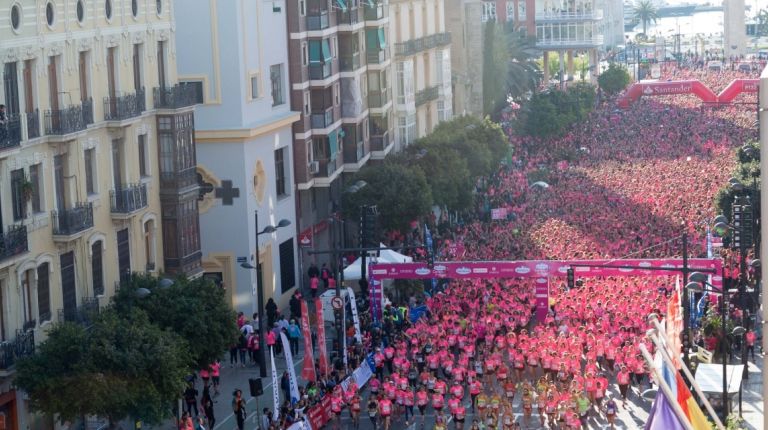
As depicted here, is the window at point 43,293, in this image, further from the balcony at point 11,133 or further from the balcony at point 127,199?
the balcony at point 127,199

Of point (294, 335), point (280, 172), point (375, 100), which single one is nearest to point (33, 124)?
point (294, 335)

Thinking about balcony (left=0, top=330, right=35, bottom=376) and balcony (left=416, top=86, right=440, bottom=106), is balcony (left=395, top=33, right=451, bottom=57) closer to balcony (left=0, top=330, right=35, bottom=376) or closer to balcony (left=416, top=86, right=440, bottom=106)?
balcony (left=416, top=86, right=440, bottom=106)

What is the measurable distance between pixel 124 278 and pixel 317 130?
20.9 meters

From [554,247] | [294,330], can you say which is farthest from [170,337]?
[554,247]

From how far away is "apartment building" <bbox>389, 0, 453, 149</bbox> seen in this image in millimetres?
77125

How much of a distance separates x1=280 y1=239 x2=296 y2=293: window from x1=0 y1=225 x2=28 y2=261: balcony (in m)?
21.9

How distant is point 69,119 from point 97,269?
159 inches

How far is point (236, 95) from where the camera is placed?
180 ft

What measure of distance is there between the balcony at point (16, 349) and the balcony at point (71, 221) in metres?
3.04

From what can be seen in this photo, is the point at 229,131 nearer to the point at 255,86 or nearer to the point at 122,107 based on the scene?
the point at 255,86

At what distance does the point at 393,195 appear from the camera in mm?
63750

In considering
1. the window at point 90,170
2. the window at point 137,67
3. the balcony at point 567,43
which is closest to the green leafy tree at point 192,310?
the window at point 90,170

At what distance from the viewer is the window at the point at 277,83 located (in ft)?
196

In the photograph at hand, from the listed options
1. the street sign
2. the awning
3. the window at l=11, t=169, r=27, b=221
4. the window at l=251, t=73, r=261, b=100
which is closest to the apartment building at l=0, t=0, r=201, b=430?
the window at l=11, t=169, r=27, b=221
